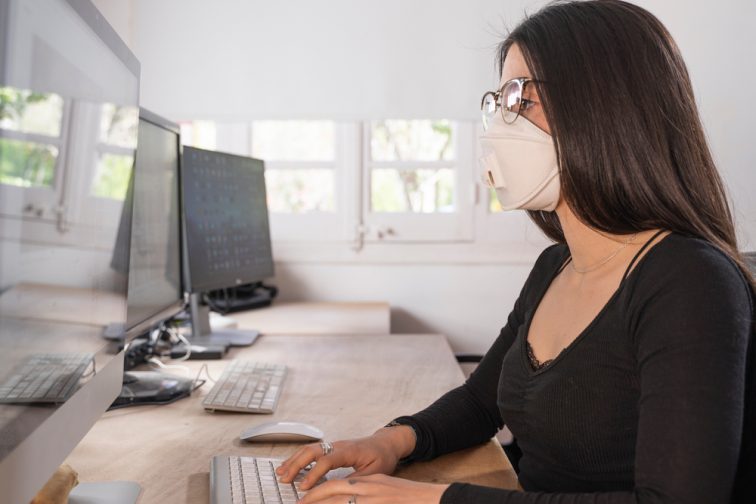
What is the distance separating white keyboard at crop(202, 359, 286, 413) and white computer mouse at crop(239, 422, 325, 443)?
7.3 inches

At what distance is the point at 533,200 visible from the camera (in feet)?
3.57

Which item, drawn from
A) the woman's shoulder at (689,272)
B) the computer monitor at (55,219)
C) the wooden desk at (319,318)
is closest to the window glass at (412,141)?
the wooden desk at (319,318)

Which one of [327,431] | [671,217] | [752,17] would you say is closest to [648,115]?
[671,217]

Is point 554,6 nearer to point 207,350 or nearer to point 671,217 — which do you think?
point 671,217

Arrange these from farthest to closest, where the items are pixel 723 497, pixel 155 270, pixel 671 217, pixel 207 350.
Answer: pixel 207 350, pixel 155 270, pixel 671 217, pixel 723 497

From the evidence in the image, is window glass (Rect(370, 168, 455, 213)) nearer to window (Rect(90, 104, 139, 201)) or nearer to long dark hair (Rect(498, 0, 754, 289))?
window (Rect(90, 104, 139, 201))

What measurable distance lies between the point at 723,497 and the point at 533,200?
45 centimetres

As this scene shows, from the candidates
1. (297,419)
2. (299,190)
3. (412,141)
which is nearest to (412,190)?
(412,141)

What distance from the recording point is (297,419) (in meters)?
1.38

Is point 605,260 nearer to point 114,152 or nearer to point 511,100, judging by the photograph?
point 511,100

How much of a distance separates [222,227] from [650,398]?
58.1 inches

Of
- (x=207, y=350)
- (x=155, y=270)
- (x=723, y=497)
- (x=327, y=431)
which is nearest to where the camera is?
(x=723, y=497)

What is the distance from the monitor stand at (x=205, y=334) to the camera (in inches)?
81.0

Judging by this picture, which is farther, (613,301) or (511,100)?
(511,100)
